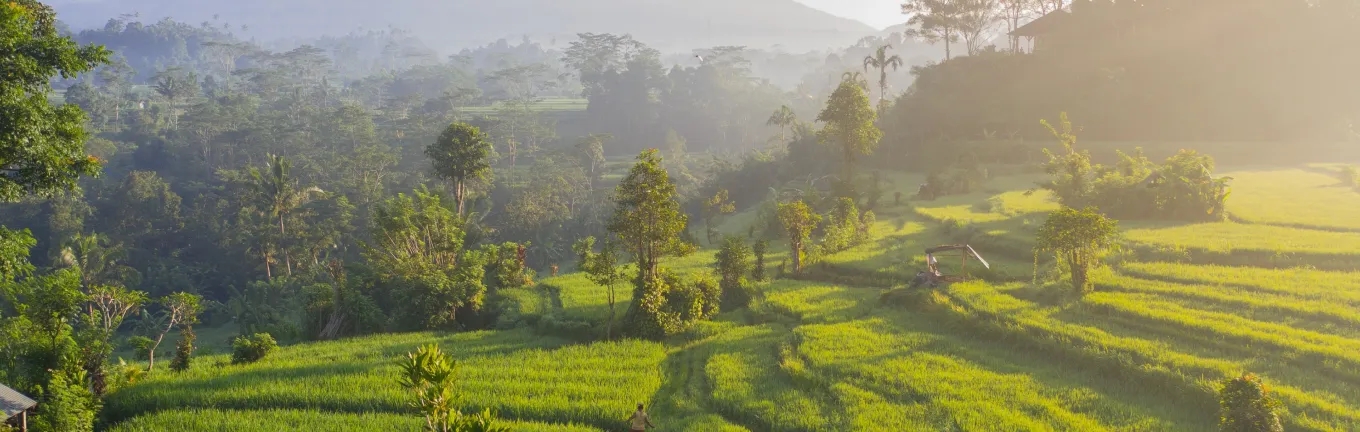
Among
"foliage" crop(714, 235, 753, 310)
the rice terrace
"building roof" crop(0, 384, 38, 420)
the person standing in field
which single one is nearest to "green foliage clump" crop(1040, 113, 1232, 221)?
the rice terrace

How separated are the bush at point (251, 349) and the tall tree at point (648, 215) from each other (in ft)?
24.7

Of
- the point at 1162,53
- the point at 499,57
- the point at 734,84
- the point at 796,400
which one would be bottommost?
the point at 796,400

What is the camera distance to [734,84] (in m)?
105

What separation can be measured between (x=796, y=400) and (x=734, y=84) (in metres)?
96.3

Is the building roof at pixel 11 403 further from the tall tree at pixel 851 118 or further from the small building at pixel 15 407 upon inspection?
the tall tree at pixel 851 118

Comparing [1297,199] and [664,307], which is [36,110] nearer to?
[664,307]

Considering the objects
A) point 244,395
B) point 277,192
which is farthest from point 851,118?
point 277,192

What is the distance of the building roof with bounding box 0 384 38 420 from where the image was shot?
10.2m

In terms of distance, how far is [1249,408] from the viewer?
9.27 m

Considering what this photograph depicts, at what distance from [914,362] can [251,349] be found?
42.8 ft

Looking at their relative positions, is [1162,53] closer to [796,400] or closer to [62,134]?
[796,400]

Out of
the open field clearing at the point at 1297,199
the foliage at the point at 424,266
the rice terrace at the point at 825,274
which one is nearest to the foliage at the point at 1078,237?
the rice terrace at the point at 825,274

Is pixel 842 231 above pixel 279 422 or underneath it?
above

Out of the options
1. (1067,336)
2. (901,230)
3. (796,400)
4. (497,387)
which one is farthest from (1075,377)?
(901,230)
